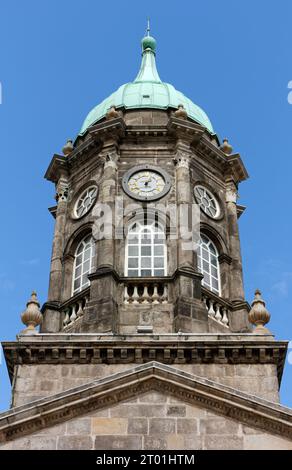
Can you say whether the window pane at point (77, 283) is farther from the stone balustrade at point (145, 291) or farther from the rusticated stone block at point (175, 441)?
the rusticated stone block at point (175, 441)

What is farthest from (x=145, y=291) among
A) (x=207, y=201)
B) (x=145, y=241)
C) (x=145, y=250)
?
(x=207, y=201)

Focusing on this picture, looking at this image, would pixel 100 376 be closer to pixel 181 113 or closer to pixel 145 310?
pixel 145 310

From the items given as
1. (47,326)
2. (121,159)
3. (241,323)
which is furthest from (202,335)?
(121,159)

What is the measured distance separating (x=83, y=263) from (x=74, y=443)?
7.68 metres

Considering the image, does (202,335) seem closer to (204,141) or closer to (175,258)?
(175,258)

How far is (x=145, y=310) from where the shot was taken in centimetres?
2344

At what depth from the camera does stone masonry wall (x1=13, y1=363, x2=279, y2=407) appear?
71.1 ft

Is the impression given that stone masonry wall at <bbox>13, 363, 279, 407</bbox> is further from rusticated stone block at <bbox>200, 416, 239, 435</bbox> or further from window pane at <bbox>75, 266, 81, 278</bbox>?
window pane at <bbox>75, 266, 81, 278</bbox>

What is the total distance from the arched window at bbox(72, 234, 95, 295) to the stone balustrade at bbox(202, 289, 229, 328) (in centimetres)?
317

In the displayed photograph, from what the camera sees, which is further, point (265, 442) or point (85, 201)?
point (85, 201)

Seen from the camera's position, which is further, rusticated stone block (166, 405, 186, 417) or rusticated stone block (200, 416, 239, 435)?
rusticated stone block (166, 405, 186, 417)

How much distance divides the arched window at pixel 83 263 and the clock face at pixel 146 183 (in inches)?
68.6

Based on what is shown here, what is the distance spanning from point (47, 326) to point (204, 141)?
24.1 feet

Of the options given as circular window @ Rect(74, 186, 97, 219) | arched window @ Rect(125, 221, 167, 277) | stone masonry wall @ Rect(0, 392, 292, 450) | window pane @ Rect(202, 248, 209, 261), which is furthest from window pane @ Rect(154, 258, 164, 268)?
stone masonry wall @ Rect(0, 392, 292, 450)
